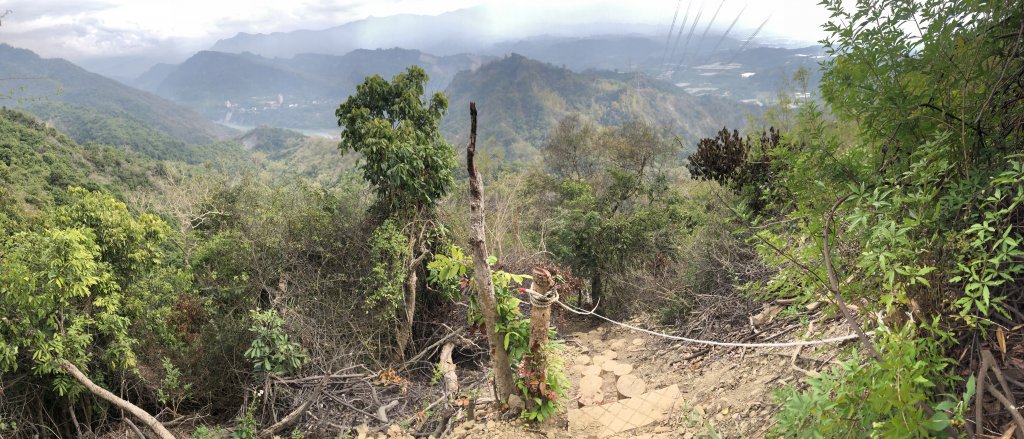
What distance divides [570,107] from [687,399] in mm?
117591

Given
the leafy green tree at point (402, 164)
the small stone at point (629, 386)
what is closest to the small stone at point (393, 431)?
the leafy green tree at point (402, 164)

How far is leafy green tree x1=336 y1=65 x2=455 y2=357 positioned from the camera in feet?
22.5

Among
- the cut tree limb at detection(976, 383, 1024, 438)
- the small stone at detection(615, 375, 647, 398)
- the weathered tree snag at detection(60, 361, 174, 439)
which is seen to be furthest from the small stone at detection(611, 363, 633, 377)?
the weathered tree snag at detection(60, 361, 174, 439)

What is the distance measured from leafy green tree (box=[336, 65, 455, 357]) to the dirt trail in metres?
2.66

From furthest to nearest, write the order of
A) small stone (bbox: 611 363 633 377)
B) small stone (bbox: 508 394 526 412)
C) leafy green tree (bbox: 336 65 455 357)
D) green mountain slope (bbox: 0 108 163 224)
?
1. green mountain slope (bbox: 0 108 163 224)
2. leafy green tree (bbox: 336 65 455 357)
3. small stone (bbox: 611 363 633 377)
4. small stone (bbox: 508 394 526 412)

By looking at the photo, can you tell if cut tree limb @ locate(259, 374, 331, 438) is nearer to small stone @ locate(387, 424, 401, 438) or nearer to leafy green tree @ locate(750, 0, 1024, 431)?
small stone @ locate(387, 424, 401, 438)

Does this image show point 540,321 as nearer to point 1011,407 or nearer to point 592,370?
point 592,370

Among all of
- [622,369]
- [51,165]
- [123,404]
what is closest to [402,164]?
[622,369]

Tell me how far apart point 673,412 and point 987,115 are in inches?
126

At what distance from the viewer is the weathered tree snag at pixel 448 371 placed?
18.2ft

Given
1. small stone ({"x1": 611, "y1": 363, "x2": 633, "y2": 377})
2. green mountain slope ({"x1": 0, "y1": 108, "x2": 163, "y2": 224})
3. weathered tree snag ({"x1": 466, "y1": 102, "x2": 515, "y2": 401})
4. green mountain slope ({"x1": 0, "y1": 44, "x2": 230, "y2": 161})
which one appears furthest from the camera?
green mountain slope ({"x1": 0, "y1": 44, "x2": 230, "y2": 161})

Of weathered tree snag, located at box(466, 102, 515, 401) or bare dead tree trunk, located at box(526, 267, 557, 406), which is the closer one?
weathered tree snag, located at box(466, 102, 515, 401)

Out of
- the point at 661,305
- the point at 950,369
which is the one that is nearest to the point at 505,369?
the point at 950,369

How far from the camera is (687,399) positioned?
450 centimetres
